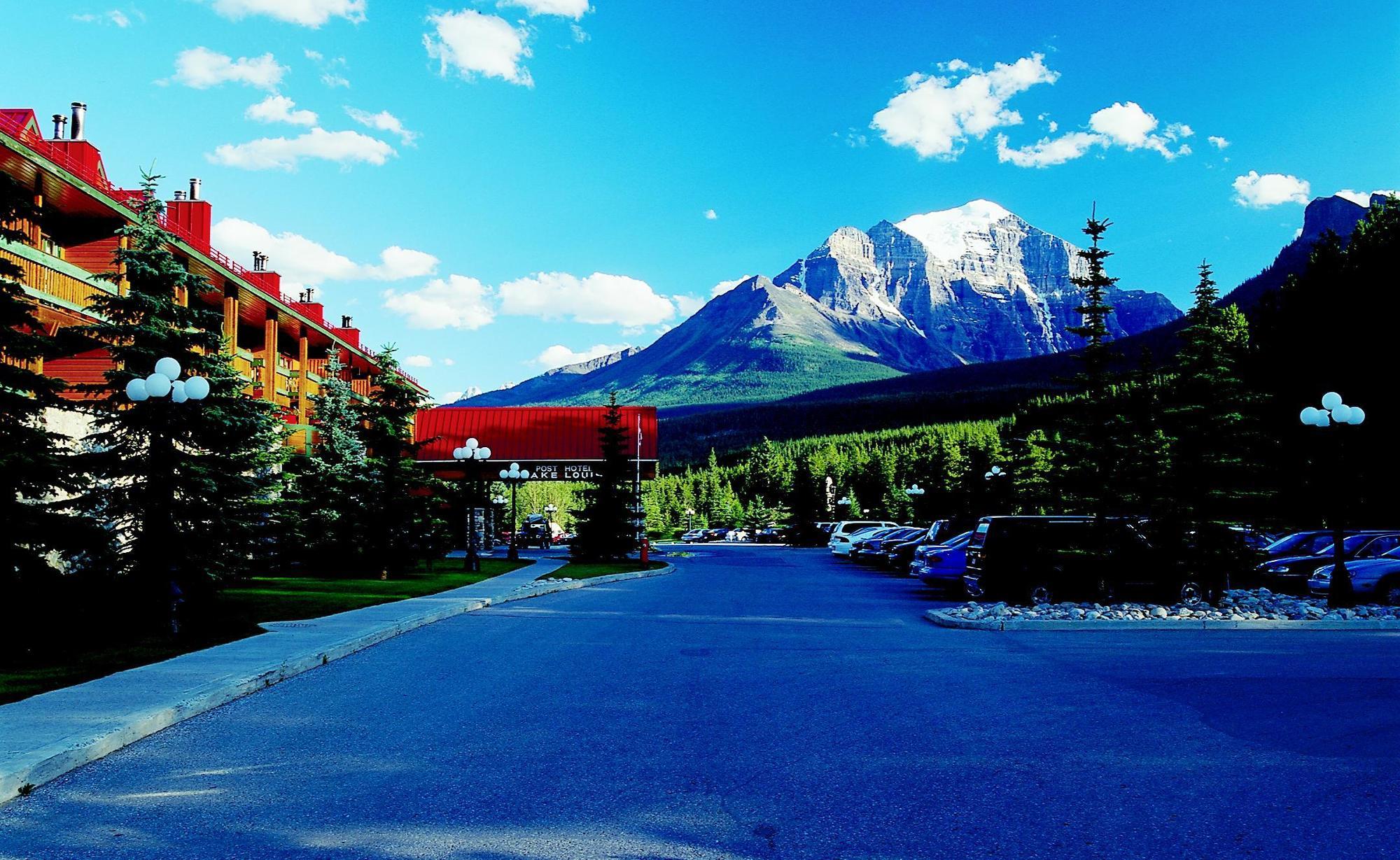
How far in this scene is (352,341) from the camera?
56375 mm

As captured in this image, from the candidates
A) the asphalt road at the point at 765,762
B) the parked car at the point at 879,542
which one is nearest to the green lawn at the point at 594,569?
the parked car at the point at 879,542

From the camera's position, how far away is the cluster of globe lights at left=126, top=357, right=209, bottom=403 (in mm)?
14078

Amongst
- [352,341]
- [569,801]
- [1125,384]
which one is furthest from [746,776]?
[352,341]

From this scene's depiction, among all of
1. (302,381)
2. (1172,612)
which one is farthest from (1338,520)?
(302,381)

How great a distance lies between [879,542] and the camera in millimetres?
37156

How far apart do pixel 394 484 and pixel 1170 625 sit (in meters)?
21.8

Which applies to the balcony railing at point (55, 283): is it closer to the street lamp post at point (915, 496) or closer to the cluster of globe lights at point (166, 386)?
the cluster of globe lights at point (166, 386)

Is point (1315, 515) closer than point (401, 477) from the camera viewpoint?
No

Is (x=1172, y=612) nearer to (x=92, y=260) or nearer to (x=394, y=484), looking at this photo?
(x=394, y=484)

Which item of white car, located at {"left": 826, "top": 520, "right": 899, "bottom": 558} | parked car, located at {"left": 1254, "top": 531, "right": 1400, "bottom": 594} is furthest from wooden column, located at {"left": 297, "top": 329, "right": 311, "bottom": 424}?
parked car, located at {"left": 1254, "top": 531, "right": 1400, "bottom": 594}

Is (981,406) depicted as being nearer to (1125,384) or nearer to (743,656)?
(1125,384)

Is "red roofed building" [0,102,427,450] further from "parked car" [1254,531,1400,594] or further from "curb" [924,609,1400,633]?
"parked car" [1254,531,1400,594]

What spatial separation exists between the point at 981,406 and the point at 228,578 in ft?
529

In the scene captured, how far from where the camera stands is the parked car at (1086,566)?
61.7 ft
